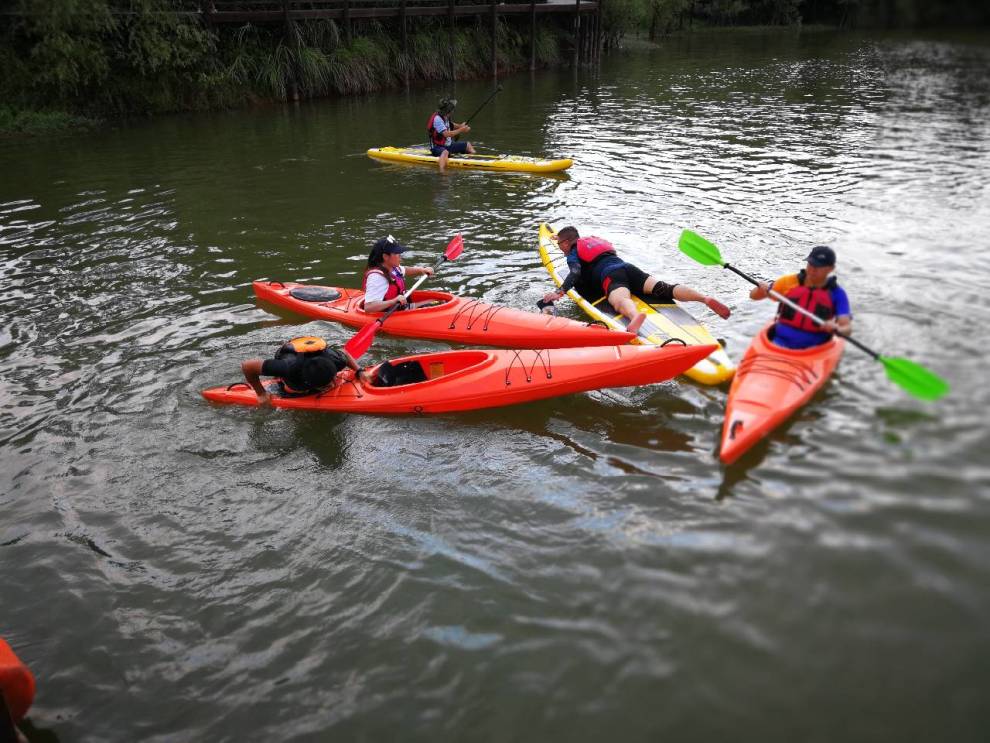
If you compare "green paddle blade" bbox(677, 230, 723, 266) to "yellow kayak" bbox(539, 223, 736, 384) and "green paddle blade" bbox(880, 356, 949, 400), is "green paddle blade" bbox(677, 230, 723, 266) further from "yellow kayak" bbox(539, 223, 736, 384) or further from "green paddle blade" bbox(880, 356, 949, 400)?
"green paddle blade" bbox(880, 356, 949, 400)

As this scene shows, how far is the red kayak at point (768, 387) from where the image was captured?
207 inches

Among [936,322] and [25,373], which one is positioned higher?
[936,322]

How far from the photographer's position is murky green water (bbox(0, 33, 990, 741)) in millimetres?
3773

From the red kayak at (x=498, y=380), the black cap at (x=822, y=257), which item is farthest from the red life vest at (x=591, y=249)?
the black cap at (x=822, y=257)

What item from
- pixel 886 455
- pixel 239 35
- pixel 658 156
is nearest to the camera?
pixel 886 455

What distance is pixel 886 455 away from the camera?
5.22 meters

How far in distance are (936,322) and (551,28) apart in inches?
1046

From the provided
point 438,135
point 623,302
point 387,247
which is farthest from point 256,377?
point 438,135

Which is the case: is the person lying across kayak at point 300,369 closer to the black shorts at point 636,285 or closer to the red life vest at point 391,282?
the red life vest at point 391,282

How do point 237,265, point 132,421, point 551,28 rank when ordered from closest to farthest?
point 132,421 < point 237,265 < point 551,28

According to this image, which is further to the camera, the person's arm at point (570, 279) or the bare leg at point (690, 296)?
the person's arm at point (570, 279)

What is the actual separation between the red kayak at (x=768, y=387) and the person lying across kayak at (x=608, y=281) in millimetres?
1433

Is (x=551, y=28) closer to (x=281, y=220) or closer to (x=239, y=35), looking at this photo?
(x=239, y=35)

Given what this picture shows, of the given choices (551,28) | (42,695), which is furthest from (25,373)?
(551,28)
